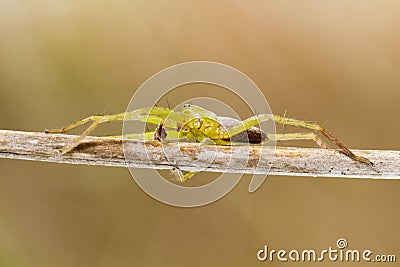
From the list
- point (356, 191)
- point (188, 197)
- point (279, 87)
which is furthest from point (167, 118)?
point (356, 191)

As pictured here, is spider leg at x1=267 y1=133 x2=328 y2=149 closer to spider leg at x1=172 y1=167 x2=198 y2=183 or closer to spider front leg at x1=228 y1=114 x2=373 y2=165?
spider front leg at x1=228 y1=114 x2=373 y2=165

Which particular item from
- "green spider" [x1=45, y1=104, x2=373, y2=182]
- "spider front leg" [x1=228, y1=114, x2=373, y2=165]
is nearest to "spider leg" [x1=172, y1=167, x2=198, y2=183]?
"green spider" [x1=45, y1=104, x2=373, y2=182]

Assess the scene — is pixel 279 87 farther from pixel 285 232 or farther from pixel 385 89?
pixel 285 232

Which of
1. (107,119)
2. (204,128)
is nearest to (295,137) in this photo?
(204,128)

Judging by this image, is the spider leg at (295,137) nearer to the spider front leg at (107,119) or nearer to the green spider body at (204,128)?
the green spider body at (204,128)

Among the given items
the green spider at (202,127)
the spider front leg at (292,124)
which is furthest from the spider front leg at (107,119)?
the spider front leg at (292,124)
